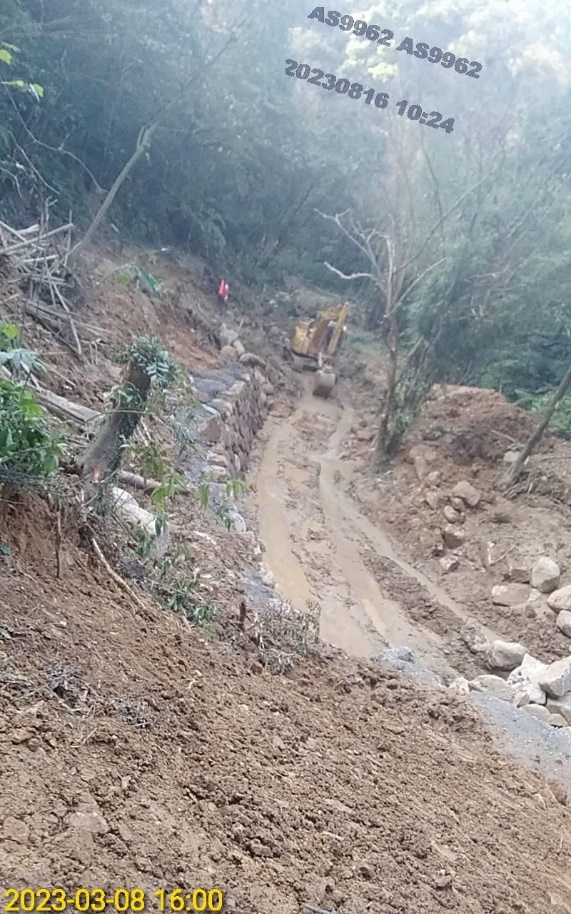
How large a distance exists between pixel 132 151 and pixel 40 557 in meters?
12.7

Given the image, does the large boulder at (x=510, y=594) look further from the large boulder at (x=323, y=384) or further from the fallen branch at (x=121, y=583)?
the large boulder at (x=323, y=384)

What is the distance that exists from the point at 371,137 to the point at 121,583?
1705 centimetres

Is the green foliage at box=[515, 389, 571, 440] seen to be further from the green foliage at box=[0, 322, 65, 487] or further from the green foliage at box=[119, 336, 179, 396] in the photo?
the green foliage at box=[0, 322, 65, 487]

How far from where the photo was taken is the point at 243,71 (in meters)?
13.8

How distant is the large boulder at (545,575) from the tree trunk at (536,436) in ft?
5.73

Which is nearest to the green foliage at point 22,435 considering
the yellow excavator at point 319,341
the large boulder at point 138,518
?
the large boulder at point 138,518

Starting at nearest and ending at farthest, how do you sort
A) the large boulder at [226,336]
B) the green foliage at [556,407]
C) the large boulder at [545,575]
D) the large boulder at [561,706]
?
the large boulder at [561,706], the large boulder at [545,575], the green foliage at [556,407], the large boulder at [226,336]

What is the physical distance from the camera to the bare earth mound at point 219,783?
170 cm

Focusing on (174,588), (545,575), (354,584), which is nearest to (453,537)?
(545,575)

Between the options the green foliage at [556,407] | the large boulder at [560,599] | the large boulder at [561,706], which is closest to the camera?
the large boulder at [561,706]

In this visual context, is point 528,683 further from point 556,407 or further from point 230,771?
point 556,407

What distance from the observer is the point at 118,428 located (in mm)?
3846

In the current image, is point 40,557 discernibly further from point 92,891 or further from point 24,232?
point 24,232

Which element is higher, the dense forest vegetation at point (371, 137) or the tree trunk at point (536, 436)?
the dense forest vegetation at point (371, 137)
